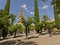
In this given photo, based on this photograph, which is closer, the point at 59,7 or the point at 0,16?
the point at 59,7

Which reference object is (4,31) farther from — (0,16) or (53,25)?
(53,25)

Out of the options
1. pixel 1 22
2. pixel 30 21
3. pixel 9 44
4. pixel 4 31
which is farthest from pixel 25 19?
pixel 4 31

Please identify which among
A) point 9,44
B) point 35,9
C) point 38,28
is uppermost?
point 35,9

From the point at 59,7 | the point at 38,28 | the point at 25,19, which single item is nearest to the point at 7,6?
the point at 38,28

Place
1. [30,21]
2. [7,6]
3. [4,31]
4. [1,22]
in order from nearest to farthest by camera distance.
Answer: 1. [1,22]
2. [30,21]
3. [4,31]
4. [7,6]

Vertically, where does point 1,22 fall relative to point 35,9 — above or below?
below

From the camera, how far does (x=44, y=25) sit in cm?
3584

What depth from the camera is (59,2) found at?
948 centimetres

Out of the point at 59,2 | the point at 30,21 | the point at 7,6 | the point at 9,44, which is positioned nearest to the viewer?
the point at 59,2

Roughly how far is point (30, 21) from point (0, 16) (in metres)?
4.96

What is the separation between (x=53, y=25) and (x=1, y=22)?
18.3 m

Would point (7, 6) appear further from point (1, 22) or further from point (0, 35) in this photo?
point (1, 22)

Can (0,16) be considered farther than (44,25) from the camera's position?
No

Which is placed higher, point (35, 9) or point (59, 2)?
point (35, 9)
